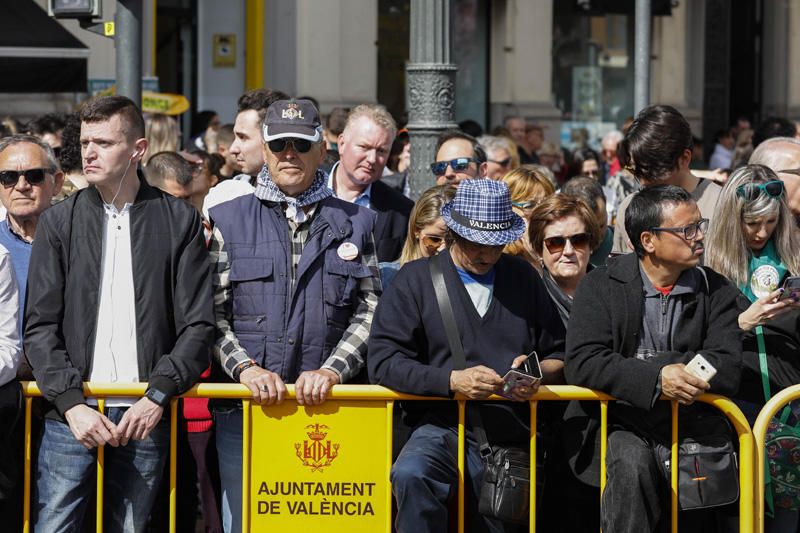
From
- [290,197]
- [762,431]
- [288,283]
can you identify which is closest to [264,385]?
[288,283]

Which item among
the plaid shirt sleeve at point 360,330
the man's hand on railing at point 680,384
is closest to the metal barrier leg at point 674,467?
the man's hand on railing at point 680,384

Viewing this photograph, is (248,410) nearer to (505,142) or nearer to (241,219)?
(241,219)

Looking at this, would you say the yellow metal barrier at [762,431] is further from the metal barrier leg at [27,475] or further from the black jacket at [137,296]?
the metal barrier leg at [27,475]

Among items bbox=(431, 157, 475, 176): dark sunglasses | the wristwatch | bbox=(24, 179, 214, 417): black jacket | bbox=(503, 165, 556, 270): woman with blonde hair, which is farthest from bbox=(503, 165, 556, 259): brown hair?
the wristwatch

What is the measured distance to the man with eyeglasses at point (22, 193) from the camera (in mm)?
5914

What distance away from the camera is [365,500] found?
18.1 ft

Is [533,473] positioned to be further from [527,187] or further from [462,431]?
[527,187]

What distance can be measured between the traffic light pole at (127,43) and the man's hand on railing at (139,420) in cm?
250

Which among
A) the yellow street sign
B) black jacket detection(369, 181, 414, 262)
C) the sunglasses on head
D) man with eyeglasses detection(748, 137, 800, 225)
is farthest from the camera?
the yellow street sign

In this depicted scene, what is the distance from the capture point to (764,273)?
6.08m

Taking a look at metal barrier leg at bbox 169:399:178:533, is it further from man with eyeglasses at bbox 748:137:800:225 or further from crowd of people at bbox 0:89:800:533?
man with eyeglasses at bbox 748:137:800:225

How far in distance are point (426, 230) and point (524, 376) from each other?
1.30m

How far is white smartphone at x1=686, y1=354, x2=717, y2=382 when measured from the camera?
5.31 m

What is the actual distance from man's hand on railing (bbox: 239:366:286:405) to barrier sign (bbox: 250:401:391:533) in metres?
0.13
